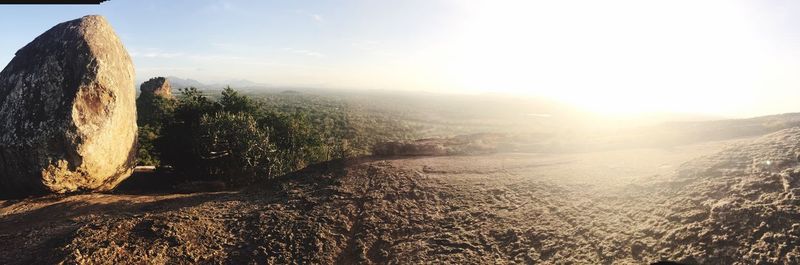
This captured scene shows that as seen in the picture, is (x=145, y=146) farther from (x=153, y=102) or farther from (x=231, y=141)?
(x=231, y=141)

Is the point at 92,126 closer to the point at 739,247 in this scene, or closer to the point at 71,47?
the point at 71,47

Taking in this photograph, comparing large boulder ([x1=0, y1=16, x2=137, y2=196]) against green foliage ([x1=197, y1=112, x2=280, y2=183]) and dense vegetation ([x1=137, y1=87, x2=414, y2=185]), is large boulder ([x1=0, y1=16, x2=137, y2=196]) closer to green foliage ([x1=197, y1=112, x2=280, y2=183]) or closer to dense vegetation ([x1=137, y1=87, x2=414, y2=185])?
green foliage ([x1=197, y1=112, x2=280, y2=183])

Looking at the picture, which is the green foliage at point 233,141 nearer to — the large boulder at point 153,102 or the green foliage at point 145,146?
the green foliage at point 145,146

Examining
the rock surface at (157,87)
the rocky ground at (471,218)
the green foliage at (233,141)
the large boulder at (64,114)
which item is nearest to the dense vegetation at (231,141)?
the green foliage at (233,141)

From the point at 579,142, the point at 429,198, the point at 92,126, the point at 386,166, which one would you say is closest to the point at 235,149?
the point at 92,126

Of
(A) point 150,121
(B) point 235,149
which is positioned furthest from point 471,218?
(A) point 150,121

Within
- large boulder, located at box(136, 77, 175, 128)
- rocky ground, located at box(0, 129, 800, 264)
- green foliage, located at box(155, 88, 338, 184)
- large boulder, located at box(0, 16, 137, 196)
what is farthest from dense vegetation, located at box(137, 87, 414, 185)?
large boulder, located at box(136, 77, 175, 128)
